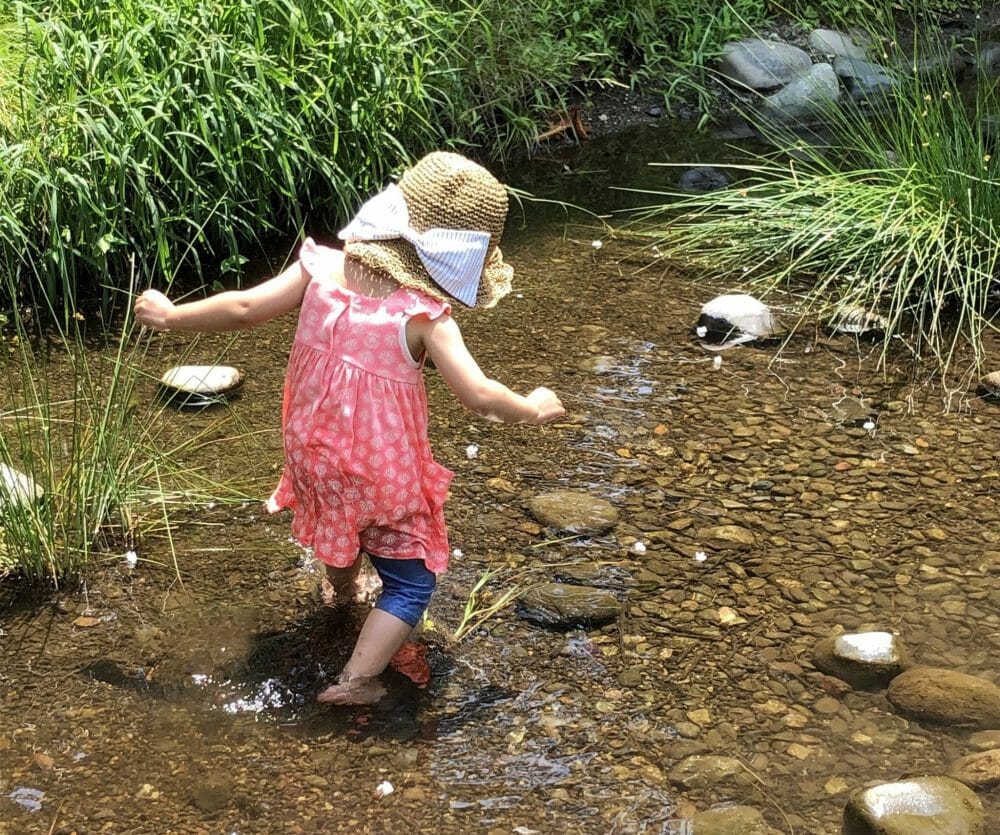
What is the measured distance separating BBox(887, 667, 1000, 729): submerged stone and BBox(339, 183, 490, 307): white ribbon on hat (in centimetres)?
131

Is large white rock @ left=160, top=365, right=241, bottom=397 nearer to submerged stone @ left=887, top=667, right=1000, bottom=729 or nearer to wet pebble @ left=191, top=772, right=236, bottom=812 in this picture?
wet pebble @ left=191, top=772, right=236, bottom=812

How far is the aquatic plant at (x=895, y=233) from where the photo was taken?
4.57m

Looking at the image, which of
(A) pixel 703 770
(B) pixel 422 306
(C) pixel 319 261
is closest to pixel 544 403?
(B) pixel 422 306

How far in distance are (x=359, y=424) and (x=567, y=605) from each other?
2.66 ft

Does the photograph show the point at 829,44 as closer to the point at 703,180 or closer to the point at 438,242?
the point at 703,180

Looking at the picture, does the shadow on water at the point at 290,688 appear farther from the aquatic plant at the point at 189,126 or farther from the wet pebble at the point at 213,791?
the aquatic plant at the point at 189,126

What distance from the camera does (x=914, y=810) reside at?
89.8 inches

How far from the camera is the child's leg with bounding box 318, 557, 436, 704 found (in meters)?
2.66

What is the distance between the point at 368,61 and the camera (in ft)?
16.6

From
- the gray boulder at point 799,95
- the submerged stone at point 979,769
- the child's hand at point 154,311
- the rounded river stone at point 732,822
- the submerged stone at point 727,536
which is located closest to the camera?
the rounded river stone at point 732,822

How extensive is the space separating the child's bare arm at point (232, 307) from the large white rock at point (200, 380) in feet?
3.47

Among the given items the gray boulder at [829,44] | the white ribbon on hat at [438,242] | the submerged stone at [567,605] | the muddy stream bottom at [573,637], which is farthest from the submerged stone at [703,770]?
the gray boulder at [829,44]

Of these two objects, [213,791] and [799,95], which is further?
[799,95]

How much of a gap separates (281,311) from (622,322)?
2244 mm
